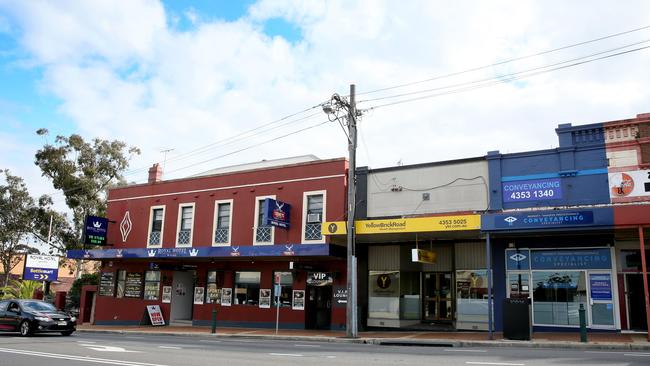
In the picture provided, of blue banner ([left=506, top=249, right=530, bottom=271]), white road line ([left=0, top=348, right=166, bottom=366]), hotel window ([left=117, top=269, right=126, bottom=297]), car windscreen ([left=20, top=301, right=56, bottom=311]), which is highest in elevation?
blue banner ([left=506, top=249, right=530, bottom=271])

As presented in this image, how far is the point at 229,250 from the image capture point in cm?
2439

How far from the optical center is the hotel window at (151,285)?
1155 inches

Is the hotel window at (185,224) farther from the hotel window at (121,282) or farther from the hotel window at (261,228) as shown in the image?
the hotel window at (121,282)

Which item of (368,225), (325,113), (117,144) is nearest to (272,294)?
(368,225)

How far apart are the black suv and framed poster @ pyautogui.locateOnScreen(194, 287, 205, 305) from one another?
809 centimetres

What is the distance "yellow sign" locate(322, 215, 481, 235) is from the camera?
62.1 feet

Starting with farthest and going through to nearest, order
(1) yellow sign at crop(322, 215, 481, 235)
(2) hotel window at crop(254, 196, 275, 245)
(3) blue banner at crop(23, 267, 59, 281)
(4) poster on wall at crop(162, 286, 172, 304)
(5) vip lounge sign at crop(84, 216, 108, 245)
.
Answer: (3) blue banner at crop(23, 267, 59, 281)
(5) vip lounge sign at crop(84, 216, 108, 245)
(4) poster on wall at crop(162, 286, 172, 304)
(2) hotel window at crop(254, 196, 275, 245)
(1) yellow sign at crop(322, 215, 481, 235)

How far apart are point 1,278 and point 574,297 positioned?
58.3 metres

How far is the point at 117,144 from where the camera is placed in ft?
145

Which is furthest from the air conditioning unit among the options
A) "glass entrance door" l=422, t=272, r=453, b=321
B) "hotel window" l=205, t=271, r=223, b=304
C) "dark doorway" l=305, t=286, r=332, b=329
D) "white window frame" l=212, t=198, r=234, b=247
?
"hotel window" l=205, t=271, r=223, b=304

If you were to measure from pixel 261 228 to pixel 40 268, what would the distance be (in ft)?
56.6

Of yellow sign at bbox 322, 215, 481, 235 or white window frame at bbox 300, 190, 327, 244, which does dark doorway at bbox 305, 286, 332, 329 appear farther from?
yellow sign at bbox 322, 215, 481, 235

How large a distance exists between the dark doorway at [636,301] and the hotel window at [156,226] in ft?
72.0

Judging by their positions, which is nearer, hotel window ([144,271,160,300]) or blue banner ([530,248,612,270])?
blue banner ([530,248,612,270])
